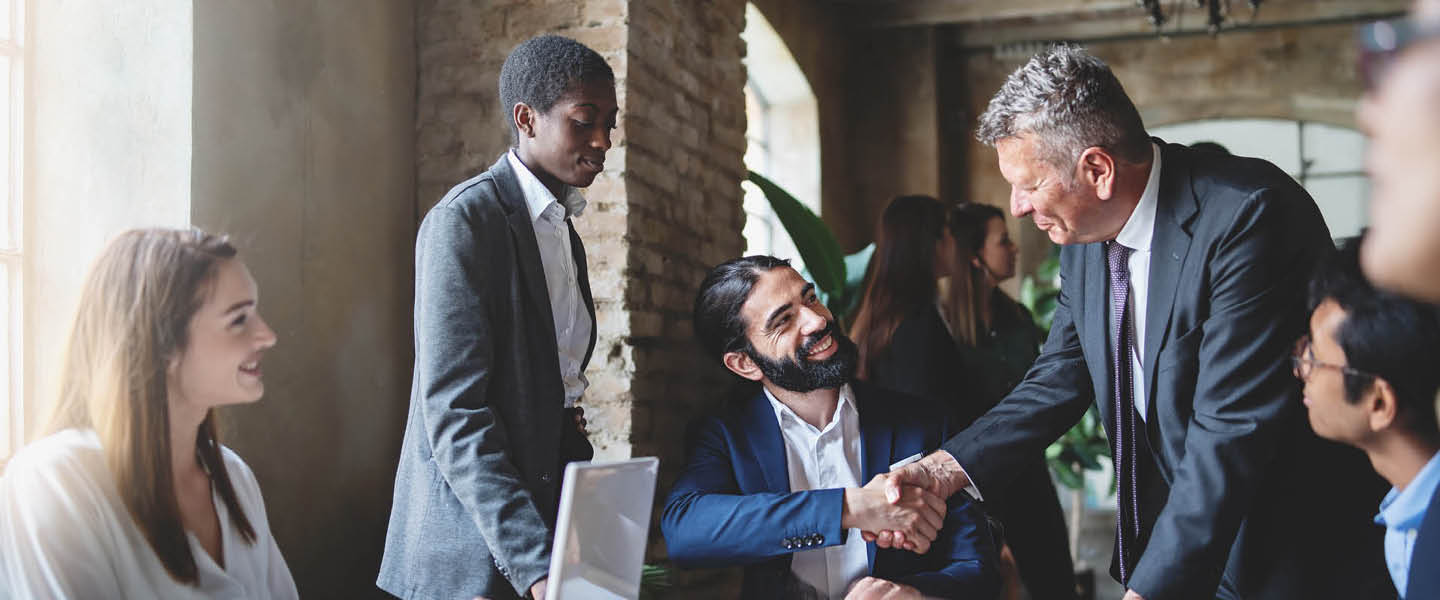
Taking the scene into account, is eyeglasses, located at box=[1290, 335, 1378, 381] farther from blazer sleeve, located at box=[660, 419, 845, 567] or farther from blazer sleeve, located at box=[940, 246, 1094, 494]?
blazer sleeve, located at box=[660, 419, 845, 567]

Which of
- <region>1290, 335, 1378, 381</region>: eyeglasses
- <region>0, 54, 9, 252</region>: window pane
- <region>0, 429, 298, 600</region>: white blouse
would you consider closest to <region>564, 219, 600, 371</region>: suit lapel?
<region>0, 429, 298, 600</region>: white blouse

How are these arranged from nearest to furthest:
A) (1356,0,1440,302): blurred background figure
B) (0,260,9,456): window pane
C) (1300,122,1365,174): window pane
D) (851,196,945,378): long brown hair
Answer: (1356,0,1440,302): blurred background figure
(0,260,9,456): window pane
(851,196,945,378): long brown hair
(1300,122,1365,174): window pane

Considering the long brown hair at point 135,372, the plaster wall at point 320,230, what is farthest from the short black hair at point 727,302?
the long brown hair at point 135,372

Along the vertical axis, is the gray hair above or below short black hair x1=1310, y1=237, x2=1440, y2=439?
above

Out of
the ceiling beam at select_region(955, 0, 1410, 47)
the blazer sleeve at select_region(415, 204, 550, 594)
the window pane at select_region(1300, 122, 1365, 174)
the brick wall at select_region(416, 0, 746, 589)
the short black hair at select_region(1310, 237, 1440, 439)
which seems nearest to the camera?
the short black hair at select_region(1310, 237, 1440, 439)

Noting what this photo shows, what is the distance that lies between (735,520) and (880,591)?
33 cm

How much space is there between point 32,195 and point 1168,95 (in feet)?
23.9

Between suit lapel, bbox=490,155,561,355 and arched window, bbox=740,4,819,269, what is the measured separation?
454 centimetres

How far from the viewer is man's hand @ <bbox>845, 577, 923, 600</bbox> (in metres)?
Answer: 2.52

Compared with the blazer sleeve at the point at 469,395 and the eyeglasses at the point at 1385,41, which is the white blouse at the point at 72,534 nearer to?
the blazer sleeve at the point at 469,395

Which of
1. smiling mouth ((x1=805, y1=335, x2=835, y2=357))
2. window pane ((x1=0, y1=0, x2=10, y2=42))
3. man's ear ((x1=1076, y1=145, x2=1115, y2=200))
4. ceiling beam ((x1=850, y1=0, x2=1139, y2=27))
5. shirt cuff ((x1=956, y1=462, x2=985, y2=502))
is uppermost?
ceiling beam ((x1=850, y1=0, x2=1139, y2=27))

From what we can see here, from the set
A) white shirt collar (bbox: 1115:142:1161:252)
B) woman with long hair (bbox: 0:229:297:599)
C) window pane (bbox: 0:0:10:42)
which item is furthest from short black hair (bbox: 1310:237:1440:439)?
window pane (bbox: 0:0:10:42)

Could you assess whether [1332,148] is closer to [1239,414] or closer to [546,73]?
[1239,414]

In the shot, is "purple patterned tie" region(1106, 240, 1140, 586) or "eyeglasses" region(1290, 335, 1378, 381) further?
"purple patterned tie" region(1106, 240, 1140, 586)
